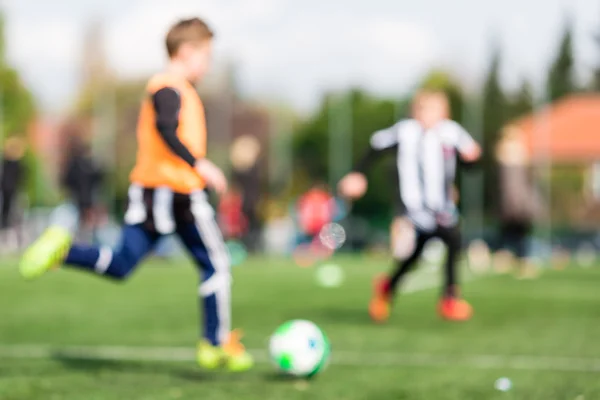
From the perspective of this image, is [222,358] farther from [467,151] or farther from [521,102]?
[521,102]

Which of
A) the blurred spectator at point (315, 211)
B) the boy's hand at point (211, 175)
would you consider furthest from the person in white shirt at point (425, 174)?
the blurred spectator at point (315, 211)

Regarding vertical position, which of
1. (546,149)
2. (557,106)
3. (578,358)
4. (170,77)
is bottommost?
(578,358)

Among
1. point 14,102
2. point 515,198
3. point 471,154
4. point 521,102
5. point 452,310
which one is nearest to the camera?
point 471,154

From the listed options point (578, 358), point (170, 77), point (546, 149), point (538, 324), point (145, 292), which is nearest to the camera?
point (170, 77)

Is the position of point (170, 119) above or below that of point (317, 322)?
above

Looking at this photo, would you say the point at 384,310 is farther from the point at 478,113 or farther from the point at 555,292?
the point at 478,113

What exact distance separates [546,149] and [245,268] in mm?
10482

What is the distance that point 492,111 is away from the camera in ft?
88.0

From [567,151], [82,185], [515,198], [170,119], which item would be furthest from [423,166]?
[567,151]

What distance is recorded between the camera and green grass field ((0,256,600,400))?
16.4 ft

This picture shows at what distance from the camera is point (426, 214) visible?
8.53 m

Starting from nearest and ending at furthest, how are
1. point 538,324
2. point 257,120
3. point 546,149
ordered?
point 538,324 < point 546,149 < point 257,120

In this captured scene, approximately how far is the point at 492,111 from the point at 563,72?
2.24m

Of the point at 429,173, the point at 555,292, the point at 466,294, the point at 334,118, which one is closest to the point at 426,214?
the point at 429,173
